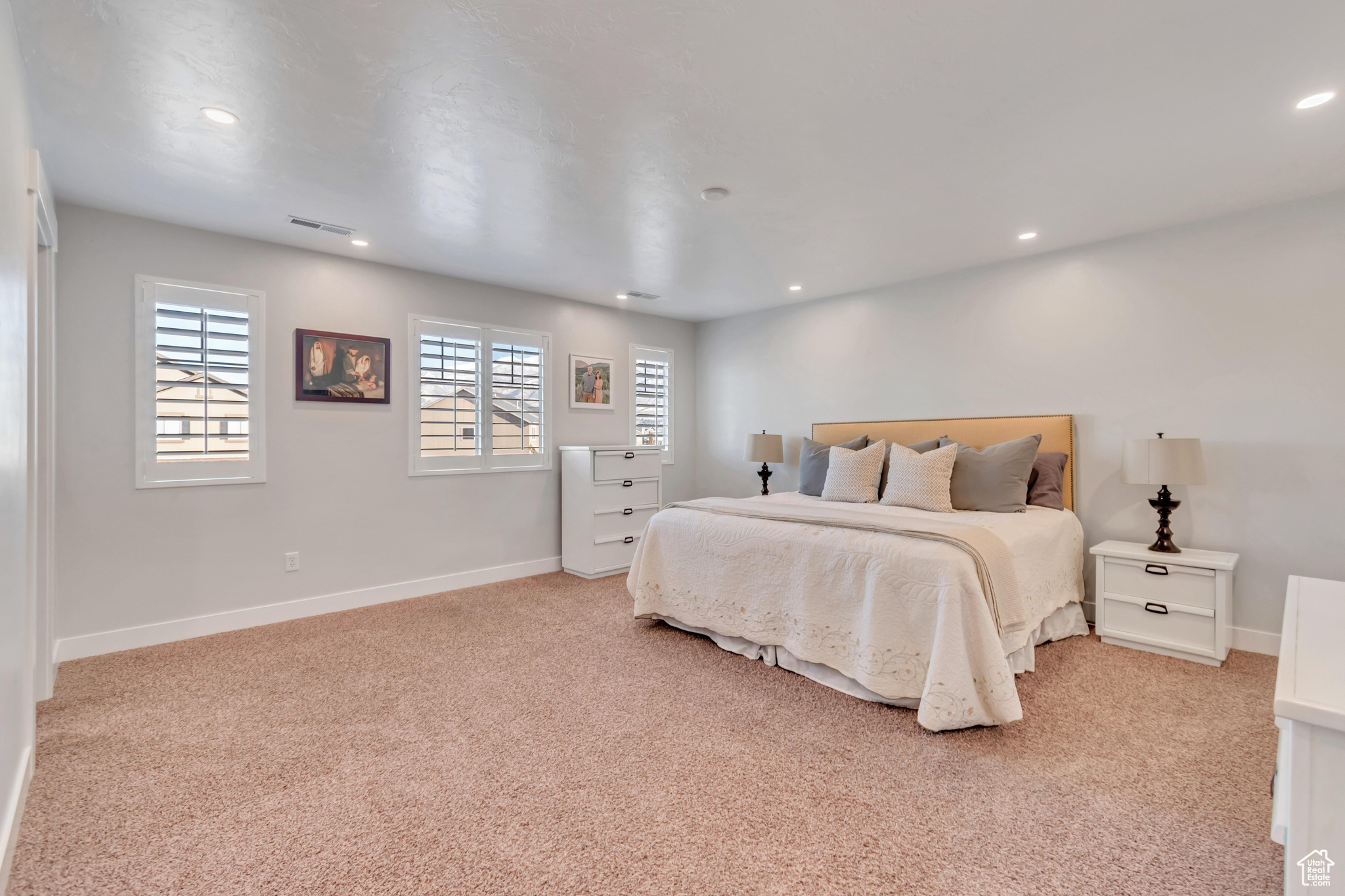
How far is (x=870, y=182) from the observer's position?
2754 mm

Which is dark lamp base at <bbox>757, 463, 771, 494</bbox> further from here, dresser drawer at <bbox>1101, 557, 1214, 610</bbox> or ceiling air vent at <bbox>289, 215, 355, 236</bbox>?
ceiling air vent at <bbox>289, 215, 355, 236</bbox>

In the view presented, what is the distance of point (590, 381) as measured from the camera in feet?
16.8

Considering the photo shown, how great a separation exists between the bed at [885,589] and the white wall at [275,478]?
1679 mm

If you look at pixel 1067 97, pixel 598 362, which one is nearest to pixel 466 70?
pixel 1067 97

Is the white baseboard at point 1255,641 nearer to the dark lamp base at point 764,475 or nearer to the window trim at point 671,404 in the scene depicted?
the dark lamp base at point 764,475

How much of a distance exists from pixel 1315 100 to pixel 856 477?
2.54m

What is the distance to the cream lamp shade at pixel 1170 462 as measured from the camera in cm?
299

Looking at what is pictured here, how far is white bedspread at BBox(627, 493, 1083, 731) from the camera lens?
2.20m

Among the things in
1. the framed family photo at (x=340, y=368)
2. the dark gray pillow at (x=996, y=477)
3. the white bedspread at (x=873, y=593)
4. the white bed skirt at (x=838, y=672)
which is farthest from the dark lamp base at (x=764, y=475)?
the framed family photo at (x=340, y=368)

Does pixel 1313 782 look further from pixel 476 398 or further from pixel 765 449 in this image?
pixel 476 398

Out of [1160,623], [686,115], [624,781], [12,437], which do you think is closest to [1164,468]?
[1160,623]

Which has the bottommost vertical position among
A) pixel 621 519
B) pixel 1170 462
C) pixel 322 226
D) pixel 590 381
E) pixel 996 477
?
pixel 621 519

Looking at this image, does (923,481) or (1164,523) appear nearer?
(1164,523)

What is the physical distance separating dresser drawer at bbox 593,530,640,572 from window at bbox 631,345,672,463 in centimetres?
94
